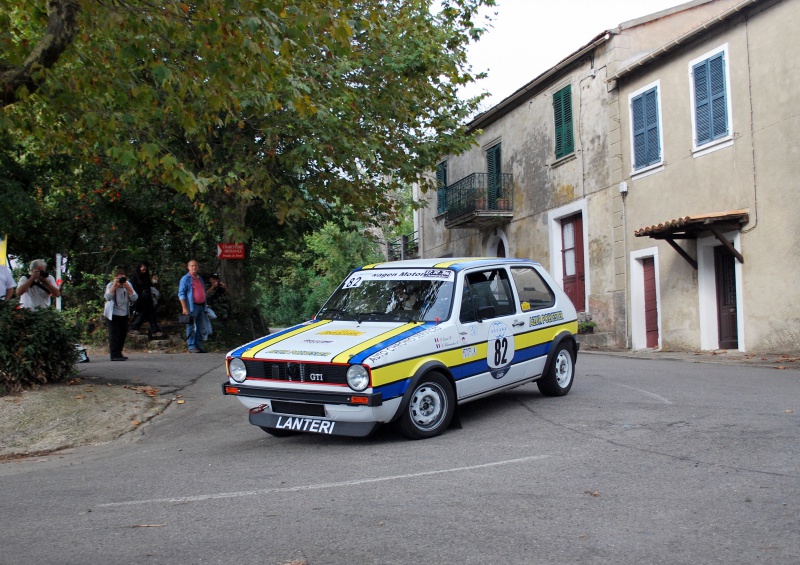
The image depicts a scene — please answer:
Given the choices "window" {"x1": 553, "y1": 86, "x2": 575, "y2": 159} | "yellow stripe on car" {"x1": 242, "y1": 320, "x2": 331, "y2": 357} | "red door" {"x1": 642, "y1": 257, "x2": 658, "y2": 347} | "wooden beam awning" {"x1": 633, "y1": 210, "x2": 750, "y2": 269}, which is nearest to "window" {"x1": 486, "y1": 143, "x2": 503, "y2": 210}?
"window" {"x1": 553, "y1": 86, "x2": 575, "y2": 159}

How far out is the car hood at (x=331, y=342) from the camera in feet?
22.8

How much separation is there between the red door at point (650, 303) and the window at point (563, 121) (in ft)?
14.8

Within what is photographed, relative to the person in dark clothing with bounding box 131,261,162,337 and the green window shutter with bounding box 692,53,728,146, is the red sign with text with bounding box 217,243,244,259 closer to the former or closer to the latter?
the person in dark clothing with bounding box 131,261,162,337

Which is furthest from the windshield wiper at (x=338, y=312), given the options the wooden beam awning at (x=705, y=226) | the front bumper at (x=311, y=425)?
the wooden beam awning at (x=705, y=226)

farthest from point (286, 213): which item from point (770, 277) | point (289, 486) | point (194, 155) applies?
point (289, 486)

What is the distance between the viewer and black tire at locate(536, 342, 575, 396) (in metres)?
9.28

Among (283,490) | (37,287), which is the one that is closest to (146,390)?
(37,287)

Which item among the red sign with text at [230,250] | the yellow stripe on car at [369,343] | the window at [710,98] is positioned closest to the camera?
the yellow stripe on car at [369,343]

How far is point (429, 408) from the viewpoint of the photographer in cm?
736

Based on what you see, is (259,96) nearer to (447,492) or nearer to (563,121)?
(447,492)

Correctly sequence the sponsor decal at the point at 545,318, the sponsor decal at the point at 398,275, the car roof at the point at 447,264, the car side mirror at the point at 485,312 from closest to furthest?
the car side mirror at the point at 485,312 → the sponsor decal at the point at 398,275 → the car roof at the point at 447,264 → the sponsor decal at the point at 545,318

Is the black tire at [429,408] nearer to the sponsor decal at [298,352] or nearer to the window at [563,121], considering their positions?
the sponsor decal at [298,352]

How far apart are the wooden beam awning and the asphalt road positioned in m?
7.39

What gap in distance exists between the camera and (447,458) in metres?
6.41
